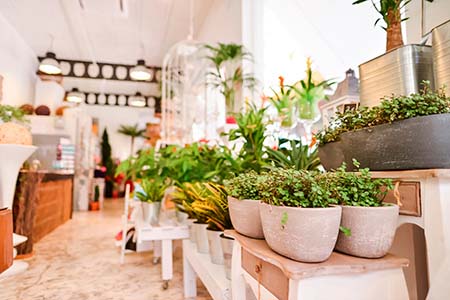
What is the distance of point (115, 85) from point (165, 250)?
27.3 feet

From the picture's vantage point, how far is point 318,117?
227 cm

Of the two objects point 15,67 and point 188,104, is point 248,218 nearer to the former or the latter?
point 188,104

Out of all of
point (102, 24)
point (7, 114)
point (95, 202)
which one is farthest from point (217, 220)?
point (95, 202)

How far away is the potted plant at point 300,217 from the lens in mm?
697

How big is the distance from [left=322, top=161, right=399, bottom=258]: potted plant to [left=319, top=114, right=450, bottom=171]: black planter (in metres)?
0.08

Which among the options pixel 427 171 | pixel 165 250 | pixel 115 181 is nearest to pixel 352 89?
pixel 427 171

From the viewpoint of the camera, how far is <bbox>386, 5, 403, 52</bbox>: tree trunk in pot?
1085 mm

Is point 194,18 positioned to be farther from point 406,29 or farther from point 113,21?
point 406,29

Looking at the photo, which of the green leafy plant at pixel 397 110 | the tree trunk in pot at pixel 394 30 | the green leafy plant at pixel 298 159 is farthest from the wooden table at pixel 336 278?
the tree trunk in pot at pixel 394 30

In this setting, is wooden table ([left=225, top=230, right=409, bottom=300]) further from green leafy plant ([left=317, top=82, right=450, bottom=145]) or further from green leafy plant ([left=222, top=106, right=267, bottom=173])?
green leafy plant ([left=222, top=106, right=267, bottom=173])

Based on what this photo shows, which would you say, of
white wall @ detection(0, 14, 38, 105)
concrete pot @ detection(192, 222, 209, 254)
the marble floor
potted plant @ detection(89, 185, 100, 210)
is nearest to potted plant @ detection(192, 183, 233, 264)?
concrete pot @ detection(192, 222, 209, 254)

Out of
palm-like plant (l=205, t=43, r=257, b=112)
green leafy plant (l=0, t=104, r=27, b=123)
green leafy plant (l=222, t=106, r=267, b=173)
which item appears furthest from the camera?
green leafy plant (l=0, t=104, r=27, b=123)

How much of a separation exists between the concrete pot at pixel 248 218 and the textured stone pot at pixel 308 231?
20cm

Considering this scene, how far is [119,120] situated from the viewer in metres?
11.0
